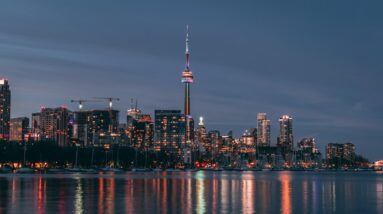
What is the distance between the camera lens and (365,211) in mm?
63438

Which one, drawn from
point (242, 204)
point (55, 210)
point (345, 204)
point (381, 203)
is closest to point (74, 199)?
point (55, 210)

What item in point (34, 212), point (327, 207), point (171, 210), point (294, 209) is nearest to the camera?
point (34, 212)

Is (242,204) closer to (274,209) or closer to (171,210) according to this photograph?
(274,209)

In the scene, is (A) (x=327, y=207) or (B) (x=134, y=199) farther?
(B) (x=134, y=199)

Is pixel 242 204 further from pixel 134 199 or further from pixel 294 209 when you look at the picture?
pixel 134 199

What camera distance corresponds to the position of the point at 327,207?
68.0 metres

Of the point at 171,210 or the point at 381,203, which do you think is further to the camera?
the point at 381,203

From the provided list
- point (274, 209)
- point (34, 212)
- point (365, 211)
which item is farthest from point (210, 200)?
point (34, 212)

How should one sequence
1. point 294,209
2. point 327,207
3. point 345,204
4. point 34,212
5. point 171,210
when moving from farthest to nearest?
1. point 345,204
2. point 327,207
3. point 294,209
4. point 171,210
5. point 34,212

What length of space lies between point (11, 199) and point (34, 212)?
15710 millimetres

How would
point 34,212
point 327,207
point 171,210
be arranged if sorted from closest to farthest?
1. point 34,212
2. point 171,210
3. point 327,207

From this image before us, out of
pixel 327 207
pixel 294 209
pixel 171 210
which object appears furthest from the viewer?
pixel 327 207

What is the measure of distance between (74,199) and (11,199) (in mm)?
6671

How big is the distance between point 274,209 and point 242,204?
6.50 m
